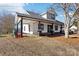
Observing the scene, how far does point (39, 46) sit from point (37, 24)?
1.85 ft

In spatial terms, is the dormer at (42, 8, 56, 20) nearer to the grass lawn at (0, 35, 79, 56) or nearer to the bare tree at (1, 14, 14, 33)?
the grass lawn at (0, 35, 79, 56)

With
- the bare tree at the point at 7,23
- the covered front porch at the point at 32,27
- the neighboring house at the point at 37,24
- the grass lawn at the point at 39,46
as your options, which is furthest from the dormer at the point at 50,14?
the bare tree at the point at 7,23

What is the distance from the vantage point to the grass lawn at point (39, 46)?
24.8 feet

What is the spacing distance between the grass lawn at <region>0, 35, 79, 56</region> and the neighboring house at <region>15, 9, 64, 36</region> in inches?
7.0

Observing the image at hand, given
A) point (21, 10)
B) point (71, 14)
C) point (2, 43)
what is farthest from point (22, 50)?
point (71, 14)

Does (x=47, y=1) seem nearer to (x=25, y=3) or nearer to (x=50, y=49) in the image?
(x=25, y=3)

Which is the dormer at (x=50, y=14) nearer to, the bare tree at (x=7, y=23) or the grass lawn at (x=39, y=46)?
the grass lawn at (x=39, y=46)

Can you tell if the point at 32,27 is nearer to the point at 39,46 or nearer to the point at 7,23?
the point at 39,46

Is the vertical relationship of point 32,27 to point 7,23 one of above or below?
below

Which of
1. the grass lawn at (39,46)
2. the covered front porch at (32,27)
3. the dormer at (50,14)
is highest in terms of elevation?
the dormer at (50,14)

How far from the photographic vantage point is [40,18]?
780cm

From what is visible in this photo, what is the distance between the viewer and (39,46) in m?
7.66

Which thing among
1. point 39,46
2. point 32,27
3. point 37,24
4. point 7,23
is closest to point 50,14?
point 37,24

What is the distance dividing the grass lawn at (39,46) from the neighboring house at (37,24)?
18 centimetres
